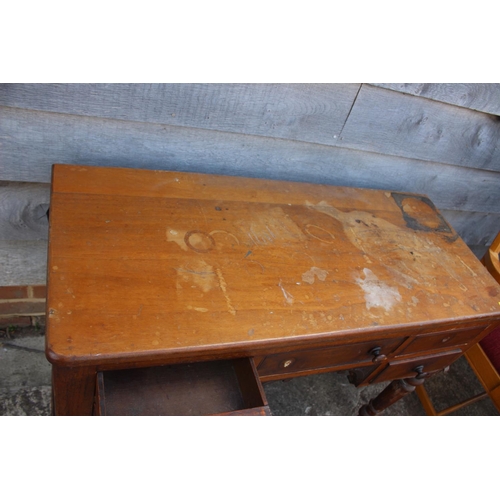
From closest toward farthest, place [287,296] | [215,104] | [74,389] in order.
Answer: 1. [74,389]
2. [287,296]
3. [215,104]

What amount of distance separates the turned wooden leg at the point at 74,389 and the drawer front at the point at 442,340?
90cm

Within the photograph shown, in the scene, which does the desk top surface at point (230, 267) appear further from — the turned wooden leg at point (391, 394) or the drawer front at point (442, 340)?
the turned wooden leg at point (391, 394)

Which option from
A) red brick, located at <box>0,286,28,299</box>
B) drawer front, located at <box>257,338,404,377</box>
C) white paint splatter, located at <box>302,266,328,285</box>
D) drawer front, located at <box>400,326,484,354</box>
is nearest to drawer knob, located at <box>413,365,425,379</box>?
drawer front, located at <box>400,326,484,354</box>

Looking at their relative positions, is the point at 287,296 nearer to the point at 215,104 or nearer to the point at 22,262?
the point at 215,104

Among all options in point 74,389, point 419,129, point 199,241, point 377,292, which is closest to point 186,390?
point 74,389

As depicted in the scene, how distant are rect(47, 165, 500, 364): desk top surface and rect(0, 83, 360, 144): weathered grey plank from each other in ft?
0.56

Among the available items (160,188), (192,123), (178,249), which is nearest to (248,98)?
(192,123)

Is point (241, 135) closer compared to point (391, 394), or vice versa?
point (241, 135)

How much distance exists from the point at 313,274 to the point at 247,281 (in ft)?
0.64

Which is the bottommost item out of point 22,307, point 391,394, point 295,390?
point 295,390

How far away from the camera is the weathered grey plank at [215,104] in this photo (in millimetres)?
1157

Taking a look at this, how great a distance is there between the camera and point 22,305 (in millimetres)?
1710

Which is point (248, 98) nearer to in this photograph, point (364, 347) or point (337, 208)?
point (337, 208)

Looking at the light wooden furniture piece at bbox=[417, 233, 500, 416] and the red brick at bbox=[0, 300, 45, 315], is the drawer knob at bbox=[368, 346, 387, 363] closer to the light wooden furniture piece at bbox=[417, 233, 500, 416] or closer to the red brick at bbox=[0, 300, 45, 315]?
the light wooden furniture piece at bbox=[417, 233, 500, 416]
